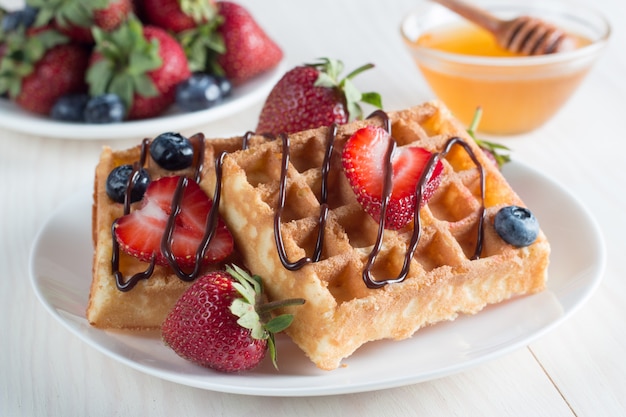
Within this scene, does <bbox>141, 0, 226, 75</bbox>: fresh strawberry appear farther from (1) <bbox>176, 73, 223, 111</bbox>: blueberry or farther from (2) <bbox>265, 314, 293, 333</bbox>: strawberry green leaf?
(2) <bbox>265, 314, 293, 333</bbox>: strawberry green leaf

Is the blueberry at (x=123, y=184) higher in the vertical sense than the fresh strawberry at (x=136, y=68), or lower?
higher

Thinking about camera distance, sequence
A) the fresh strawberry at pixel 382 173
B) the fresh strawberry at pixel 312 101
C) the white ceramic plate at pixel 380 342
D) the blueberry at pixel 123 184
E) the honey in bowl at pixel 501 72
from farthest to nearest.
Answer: the honey in bowl at pixel 501 72 < the fresh strawberry at pixel 312 101 < the blueberry at pixel 123 184 < the fresh strawberry at pixel 382 173 < the white ceramic plate at pixel 380 342

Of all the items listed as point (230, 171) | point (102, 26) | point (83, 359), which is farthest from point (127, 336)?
point (102, 26)

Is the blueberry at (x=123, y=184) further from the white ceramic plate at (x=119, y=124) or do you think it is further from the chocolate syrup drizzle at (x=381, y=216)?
the white ceramic plate at (x=119, y=124)

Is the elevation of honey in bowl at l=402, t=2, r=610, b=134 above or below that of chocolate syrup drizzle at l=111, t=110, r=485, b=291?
below

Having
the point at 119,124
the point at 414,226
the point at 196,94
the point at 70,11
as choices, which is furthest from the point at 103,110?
the point at 414,226

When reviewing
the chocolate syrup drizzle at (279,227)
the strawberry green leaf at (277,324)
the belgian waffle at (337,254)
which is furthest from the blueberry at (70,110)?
the strawberry green leaf at (277,324)

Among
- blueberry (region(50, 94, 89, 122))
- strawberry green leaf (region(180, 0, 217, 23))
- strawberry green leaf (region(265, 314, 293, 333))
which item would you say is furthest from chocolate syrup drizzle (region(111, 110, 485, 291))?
strawberry green leaf (region(180, 0, 217, 23))
